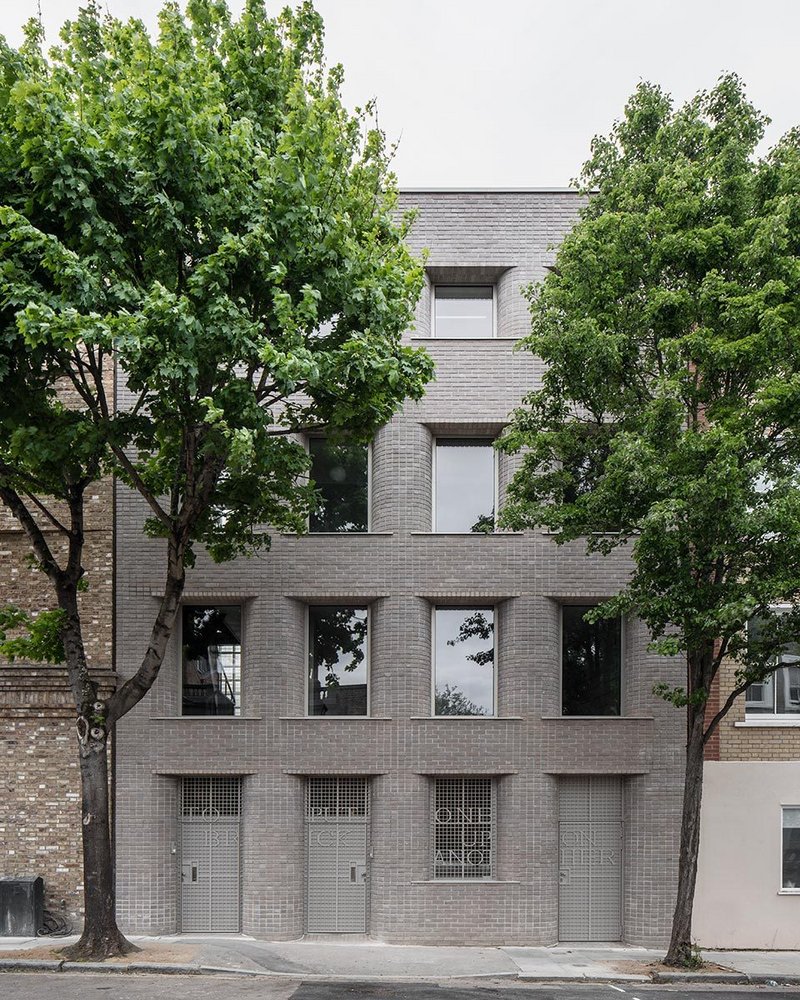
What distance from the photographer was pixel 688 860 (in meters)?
13.9

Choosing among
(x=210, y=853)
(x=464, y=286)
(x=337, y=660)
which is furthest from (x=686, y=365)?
(x=210, y=853)

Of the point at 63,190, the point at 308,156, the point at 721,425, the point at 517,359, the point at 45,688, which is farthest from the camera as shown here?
the point at 517,359

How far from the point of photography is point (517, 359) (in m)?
17.1

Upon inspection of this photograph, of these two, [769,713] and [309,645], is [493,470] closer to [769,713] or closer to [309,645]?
[309,645]

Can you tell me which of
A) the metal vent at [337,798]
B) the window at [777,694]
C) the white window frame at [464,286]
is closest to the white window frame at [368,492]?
the white window frame at [464,286]

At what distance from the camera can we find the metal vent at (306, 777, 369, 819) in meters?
16.3

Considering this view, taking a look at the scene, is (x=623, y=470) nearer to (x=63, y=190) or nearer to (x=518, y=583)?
(x=518, y=583)

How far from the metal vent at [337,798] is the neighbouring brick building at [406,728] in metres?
0.04

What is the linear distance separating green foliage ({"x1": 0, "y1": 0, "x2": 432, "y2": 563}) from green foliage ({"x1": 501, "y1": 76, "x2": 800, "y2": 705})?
2686 mm

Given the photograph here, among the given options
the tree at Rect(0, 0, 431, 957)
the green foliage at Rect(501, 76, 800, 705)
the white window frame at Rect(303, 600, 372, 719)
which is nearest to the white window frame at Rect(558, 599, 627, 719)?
the green foliage at Rect(501, 76, 800, 705)

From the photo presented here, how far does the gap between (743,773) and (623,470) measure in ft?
21.4

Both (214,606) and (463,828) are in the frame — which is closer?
(463,828)

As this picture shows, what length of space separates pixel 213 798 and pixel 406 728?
3.52 m

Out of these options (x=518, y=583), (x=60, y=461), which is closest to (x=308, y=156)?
(x=60, y=461)
